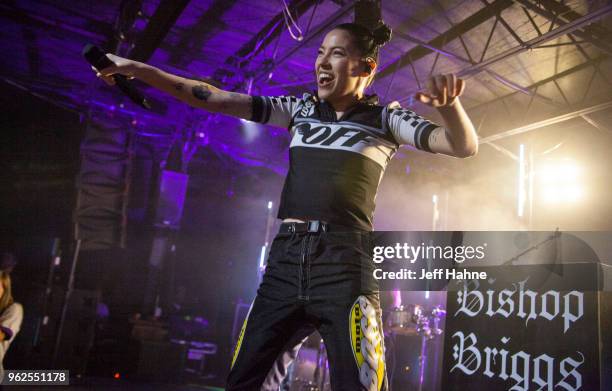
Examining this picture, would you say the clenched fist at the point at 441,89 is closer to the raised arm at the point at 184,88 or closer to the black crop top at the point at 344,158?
the black crop top at the point at 344,158

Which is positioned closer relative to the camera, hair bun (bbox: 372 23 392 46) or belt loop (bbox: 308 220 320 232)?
belt loop (bbox: 308 220 320 232)

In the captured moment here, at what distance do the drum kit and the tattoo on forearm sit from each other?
21.1ft

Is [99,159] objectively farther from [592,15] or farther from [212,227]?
[592,15]

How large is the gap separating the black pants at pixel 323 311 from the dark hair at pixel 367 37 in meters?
0.86

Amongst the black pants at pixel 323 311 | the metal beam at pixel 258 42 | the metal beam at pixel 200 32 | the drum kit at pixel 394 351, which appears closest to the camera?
the black pants at pixel 323 311

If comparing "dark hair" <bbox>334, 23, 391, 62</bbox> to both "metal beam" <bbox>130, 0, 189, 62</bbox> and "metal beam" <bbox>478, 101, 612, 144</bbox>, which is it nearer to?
"metal beam" <bbox>130, 0, 189, 62</bbox>

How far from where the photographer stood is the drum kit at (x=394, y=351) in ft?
26.8

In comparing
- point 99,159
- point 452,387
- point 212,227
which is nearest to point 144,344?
point 99,159

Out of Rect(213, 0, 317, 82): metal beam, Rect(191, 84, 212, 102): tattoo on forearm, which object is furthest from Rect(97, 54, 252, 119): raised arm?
Rect(213, 0, 317, 82): metal beam

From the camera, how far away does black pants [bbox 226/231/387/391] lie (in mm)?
1781

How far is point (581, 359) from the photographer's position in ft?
8.62

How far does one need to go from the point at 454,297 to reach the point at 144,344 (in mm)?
8311

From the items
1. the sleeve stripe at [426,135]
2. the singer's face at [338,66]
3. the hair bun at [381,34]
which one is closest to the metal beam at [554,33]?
the hair bun at [381,34]

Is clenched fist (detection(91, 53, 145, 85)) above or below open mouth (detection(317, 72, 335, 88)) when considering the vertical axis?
below
